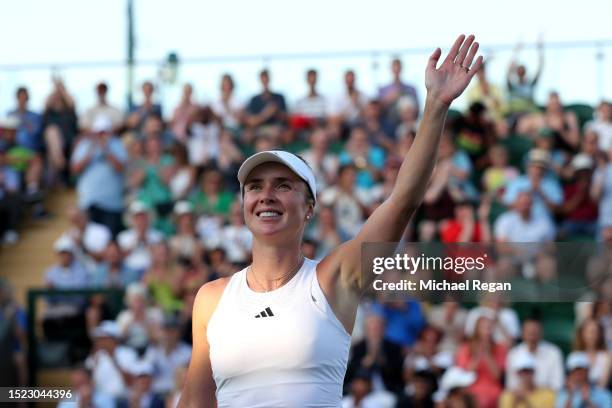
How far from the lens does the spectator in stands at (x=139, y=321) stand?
9.13 metres

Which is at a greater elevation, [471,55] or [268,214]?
[471,55]

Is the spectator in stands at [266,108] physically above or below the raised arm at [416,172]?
above

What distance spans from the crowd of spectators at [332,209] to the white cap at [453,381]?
0.01 m

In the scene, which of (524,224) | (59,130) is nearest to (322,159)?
(524,224)

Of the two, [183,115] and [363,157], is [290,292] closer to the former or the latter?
[363,157]

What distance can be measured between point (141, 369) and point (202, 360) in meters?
5.50

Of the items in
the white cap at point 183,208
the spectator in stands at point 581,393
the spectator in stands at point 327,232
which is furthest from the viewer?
the white cap at point 183,208

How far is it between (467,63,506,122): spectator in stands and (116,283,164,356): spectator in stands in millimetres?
3495

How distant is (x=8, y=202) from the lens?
10945 mm

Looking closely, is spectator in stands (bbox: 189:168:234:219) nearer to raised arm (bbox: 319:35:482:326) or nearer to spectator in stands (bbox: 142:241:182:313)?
spectator in stands (bbox: 142:241:182:313)

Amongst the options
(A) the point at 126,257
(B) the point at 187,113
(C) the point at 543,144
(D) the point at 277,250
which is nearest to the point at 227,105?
(B) the point at 187,113

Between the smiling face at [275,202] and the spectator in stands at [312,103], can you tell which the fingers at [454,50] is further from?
the spectator in stands at [312,103]

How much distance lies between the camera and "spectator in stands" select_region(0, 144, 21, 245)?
1091cm

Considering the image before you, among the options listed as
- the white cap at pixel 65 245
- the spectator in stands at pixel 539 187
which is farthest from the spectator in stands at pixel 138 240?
the spectator in stands at pixel 539 187
